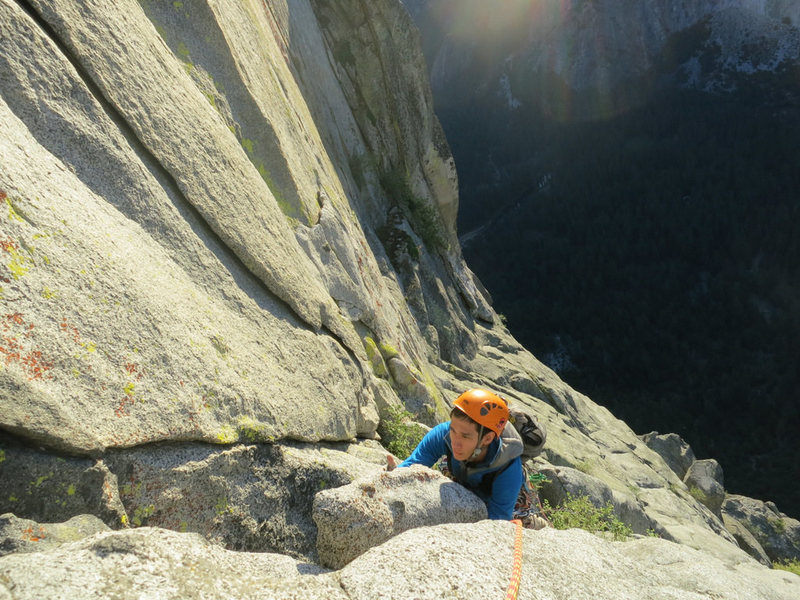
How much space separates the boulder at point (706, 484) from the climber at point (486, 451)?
24.3 m

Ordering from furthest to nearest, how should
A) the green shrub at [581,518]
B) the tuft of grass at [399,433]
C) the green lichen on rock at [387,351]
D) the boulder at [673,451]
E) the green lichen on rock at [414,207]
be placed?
the boulder at [673,451]
the green lichen on rock at [414,207]
the green lichen on rock at [387,351]
the green shrub at [581,518]
the tuft of grass at [399,433]

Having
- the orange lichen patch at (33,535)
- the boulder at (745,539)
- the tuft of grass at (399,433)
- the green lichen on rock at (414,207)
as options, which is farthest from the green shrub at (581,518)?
the boulder at (745,539)

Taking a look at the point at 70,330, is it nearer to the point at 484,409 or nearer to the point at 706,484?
the point at 484,409

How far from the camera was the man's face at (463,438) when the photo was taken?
5.33m

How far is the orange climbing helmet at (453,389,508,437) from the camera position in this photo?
17.4 feet

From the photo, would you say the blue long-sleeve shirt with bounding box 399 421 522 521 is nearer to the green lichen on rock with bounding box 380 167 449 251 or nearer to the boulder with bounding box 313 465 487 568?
the boulder with bounding box 313 465 487 568

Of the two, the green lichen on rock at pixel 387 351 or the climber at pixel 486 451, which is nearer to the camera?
the climber at pixel 486 451

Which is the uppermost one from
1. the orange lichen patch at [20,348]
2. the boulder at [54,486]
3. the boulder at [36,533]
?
the orange lichen patch at [20,348]

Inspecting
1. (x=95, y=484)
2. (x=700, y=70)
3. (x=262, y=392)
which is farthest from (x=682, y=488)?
(x=700, y=70)

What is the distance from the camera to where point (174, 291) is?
4980 mm

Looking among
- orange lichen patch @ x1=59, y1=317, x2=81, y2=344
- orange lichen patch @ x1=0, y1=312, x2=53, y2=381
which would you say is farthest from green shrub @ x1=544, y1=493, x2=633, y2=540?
orange lichen patch @ x1=0, y1=312, x2=53, y2=381

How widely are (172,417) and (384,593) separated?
2.06m

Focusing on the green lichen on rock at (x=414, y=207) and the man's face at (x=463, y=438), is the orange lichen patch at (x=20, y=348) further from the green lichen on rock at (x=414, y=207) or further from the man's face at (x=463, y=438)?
the green lichen on rock at (x=414, y=207)

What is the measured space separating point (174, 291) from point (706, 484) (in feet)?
93.5
